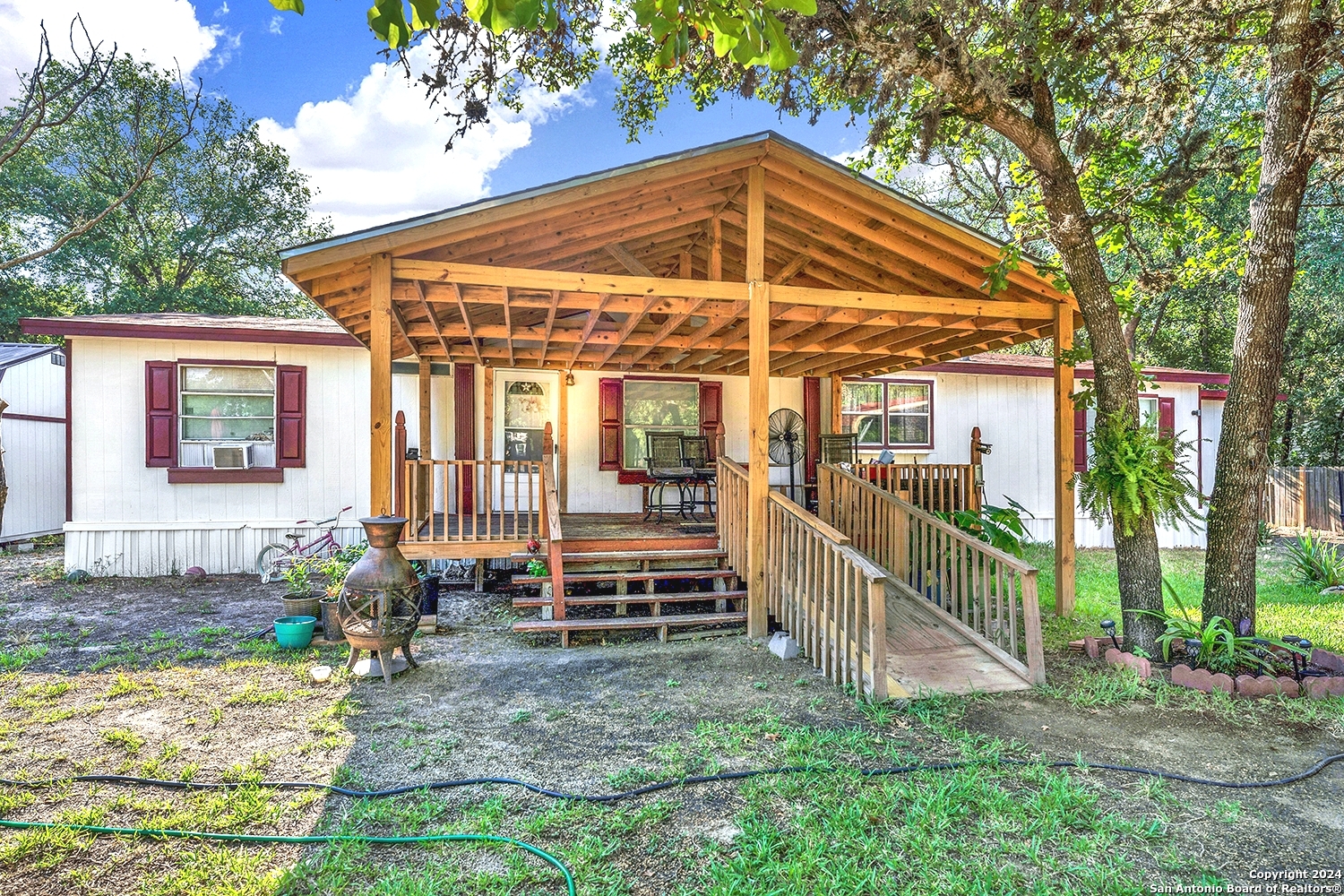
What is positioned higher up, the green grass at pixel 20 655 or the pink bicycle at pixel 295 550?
the pink bicycle at pixel 295 550

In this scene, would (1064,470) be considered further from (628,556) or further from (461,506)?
(461,506)

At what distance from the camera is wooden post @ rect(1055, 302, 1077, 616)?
570 centimetres

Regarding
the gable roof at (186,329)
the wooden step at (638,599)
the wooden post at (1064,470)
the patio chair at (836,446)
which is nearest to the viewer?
the wooden step at (638,599)

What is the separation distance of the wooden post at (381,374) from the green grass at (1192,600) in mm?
5100

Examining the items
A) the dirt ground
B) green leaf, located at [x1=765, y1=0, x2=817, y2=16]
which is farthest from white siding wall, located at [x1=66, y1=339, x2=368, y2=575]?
green leaf, located at [x1=765, y1=0, x2=817, y2=16]

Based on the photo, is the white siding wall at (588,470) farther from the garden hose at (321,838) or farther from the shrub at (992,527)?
the garden hose at (321,838)

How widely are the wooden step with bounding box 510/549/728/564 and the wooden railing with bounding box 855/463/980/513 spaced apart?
7.44 feet

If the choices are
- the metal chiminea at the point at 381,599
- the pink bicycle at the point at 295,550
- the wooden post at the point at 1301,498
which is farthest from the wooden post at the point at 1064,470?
the wooden post at the point at 1301,498

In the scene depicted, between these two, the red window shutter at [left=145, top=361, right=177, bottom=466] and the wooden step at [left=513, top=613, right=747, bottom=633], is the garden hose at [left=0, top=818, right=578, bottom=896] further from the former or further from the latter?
the red window shutter at [left=145, top=361, right=177, bottom=466]

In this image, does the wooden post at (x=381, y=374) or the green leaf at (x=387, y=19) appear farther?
the wooden post at (x=381, y=374)

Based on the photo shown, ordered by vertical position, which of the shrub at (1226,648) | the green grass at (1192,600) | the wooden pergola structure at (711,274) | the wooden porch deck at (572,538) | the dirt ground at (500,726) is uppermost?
the wooden pergola structure at (711,274)

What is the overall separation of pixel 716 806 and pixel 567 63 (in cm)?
614

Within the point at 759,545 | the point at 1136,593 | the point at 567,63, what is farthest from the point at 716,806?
the point at 567,63

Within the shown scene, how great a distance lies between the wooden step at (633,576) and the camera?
18.3 ft
